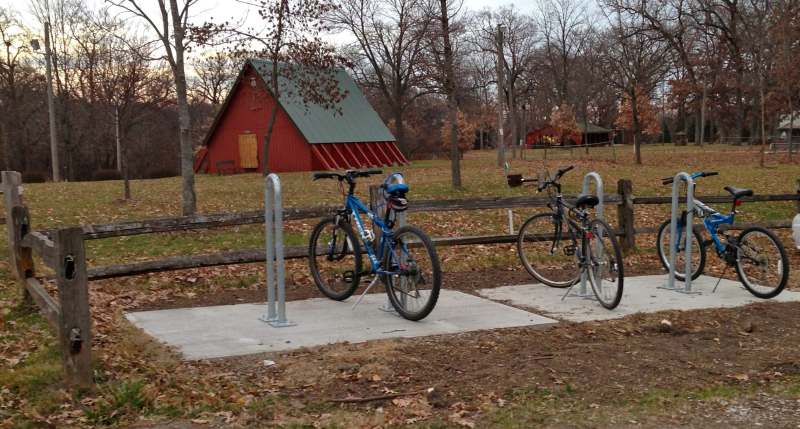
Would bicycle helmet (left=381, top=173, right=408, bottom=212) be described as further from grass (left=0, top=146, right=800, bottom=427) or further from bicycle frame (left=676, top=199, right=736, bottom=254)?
bicycle frame (left=676, top=199, right=736, bottom=254)

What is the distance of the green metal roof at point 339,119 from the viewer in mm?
33031

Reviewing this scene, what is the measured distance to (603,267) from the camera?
271 inches

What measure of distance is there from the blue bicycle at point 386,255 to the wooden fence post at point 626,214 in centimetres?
436

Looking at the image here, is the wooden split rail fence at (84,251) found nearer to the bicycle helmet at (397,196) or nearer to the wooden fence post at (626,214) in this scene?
the wooden fence post at (626,214)

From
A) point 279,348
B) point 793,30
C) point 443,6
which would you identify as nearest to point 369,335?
point 279,348

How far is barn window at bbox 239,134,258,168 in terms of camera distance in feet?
115

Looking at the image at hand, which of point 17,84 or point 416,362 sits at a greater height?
point 17,84

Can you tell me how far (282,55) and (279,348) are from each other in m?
16.1

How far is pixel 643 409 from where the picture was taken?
426 centimetres

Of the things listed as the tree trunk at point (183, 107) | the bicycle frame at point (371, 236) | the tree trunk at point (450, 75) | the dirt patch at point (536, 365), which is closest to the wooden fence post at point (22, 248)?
the dirt patch at point (536, 365)

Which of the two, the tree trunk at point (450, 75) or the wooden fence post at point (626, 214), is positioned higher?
the tree trunk at point (450, 75)

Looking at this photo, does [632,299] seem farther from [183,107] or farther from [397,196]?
[183,107]

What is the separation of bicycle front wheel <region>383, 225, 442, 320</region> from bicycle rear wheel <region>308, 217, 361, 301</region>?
58 cm

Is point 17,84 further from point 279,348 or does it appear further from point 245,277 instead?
point 279,348
